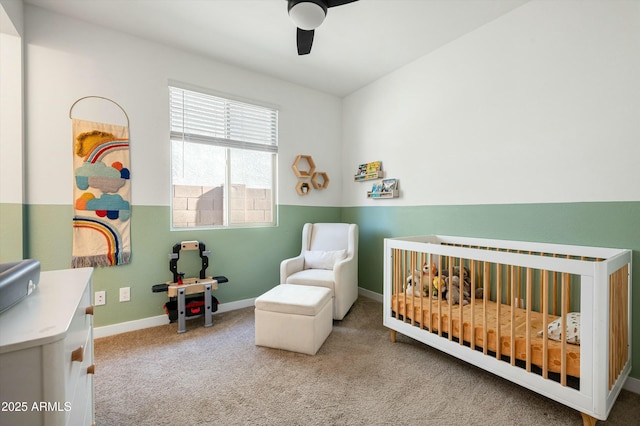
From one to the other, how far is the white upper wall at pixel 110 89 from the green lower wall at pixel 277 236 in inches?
10.2

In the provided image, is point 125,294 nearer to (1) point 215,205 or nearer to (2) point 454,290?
(1) point 215,205

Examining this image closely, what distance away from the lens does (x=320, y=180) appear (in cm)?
370

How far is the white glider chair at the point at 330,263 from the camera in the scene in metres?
2.66

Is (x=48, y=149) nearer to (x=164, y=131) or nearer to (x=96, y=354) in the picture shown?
(x=164, y=131)

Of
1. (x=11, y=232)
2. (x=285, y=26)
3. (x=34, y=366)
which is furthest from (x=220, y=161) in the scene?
(x=34, y=366)

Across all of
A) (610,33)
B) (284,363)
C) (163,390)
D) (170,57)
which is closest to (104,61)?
(170,57)

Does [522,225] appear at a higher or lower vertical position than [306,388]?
higher

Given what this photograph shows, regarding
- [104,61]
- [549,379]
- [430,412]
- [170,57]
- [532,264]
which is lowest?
[430,412]

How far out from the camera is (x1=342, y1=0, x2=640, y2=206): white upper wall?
1739 mm

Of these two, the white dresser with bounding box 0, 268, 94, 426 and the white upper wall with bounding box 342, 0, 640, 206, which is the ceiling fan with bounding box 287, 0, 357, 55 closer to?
the white upper wall with bounding box 342, 0, 640, 206

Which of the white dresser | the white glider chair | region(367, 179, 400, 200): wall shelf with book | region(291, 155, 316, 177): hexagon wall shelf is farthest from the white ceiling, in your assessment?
the white dresser

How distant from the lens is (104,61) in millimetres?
2396

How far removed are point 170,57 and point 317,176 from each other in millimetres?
1956

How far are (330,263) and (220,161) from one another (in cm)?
159
